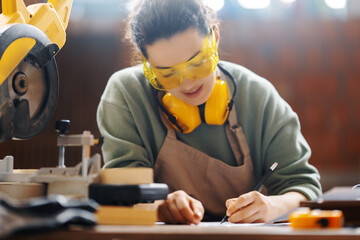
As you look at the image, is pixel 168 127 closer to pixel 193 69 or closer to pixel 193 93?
pixel 193 93

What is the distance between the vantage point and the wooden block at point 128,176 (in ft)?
2.85

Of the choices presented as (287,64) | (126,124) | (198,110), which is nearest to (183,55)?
(198,110)

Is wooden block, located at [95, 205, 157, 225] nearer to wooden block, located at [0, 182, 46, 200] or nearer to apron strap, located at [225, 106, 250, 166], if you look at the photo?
wooden block, located at [0, 182, 46, 200]

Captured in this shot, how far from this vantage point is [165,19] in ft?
4.59

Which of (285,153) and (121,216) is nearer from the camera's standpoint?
(121,216)

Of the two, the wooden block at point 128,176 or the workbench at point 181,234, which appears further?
the wooden block at point 128,176

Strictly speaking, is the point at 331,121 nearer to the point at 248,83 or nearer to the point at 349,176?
the point at 349,176

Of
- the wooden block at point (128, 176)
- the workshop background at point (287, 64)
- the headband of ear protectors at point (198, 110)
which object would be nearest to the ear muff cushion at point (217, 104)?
the headband of ear protectors at point (198, 110)

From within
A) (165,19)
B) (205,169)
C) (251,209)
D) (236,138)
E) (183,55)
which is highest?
(165,19)

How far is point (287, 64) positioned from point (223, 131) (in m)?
3.21

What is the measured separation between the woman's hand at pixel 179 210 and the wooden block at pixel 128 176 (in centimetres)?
23

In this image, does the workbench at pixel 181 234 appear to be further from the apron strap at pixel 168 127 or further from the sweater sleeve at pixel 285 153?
the apron strap at pixel 168 127

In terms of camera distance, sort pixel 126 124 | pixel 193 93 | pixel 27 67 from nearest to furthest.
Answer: pixel 27 67
pixel 193 93
pixel 126 124

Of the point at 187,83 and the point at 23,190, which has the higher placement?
the point at 187,83
